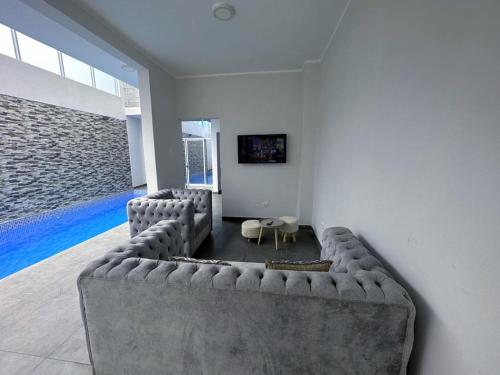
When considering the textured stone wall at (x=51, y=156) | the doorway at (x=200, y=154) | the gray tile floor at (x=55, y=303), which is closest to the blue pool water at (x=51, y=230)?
the textured stone wall at (x=51, y=156)

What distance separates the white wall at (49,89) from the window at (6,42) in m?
0.12

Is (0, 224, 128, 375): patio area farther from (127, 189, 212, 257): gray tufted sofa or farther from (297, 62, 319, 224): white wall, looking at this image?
(297, 62, 319, 224): white wall

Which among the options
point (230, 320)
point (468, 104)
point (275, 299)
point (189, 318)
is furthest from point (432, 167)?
point (189, 318)

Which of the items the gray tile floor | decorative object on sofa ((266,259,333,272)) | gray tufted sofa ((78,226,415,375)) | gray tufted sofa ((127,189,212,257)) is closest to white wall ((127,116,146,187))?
the gray tile floor

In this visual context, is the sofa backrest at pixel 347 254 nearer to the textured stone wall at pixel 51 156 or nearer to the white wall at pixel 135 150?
the textured stone wall at pixel 51 156

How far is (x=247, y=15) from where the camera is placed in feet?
8.00

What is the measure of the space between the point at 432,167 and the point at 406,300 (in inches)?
25.1

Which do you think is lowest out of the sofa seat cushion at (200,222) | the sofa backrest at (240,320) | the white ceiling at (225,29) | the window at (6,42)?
the sofa seat cushion at (200,222)

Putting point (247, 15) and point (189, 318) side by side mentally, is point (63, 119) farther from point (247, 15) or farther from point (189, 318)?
point (189, 318)

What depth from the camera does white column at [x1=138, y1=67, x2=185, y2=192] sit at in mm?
3590

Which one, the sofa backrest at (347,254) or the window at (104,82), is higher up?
the window at (104,82)

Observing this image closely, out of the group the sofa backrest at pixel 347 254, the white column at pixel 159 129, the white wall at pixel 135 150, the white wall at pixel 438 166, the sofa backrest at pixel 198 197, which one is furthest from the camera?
the white wall at pixel 135 150

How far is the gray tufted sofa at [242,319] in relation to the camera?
1.00m

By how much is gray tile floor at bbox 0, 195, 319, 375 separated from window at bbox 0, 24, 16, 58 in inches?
175
